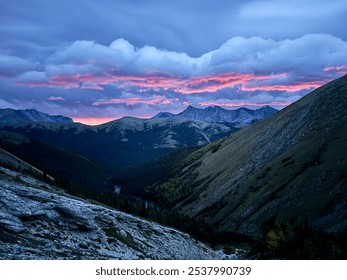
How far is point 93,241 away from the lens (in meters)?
58.0

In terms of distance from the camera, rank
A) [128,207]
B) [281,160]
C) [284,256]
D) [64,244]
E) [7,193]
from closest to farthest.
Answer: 1. [64,244]
2. [284,256]
3. [7,193]
4. [128,207]
5. [281,160]

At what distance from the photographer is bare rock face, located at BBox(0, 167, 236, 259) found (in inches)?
1769

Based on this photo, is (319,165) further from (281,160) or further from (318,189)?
(281,160)

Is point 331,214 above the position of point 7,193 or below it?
below

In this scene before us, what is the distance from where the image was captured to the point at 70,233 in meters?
57.4

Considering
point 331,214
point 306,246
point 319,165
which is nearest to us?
point 306,246

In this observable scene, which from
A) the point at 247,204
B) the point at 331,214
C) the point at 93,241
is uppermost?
the point at 93,241

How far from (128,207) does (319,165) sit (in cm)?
9288

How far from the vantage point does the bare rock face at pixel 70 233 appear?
44938mm

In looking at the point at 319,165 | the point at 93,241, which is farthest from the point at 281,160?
the point at 93,241

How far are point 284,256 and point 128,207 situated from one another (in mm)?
75131
